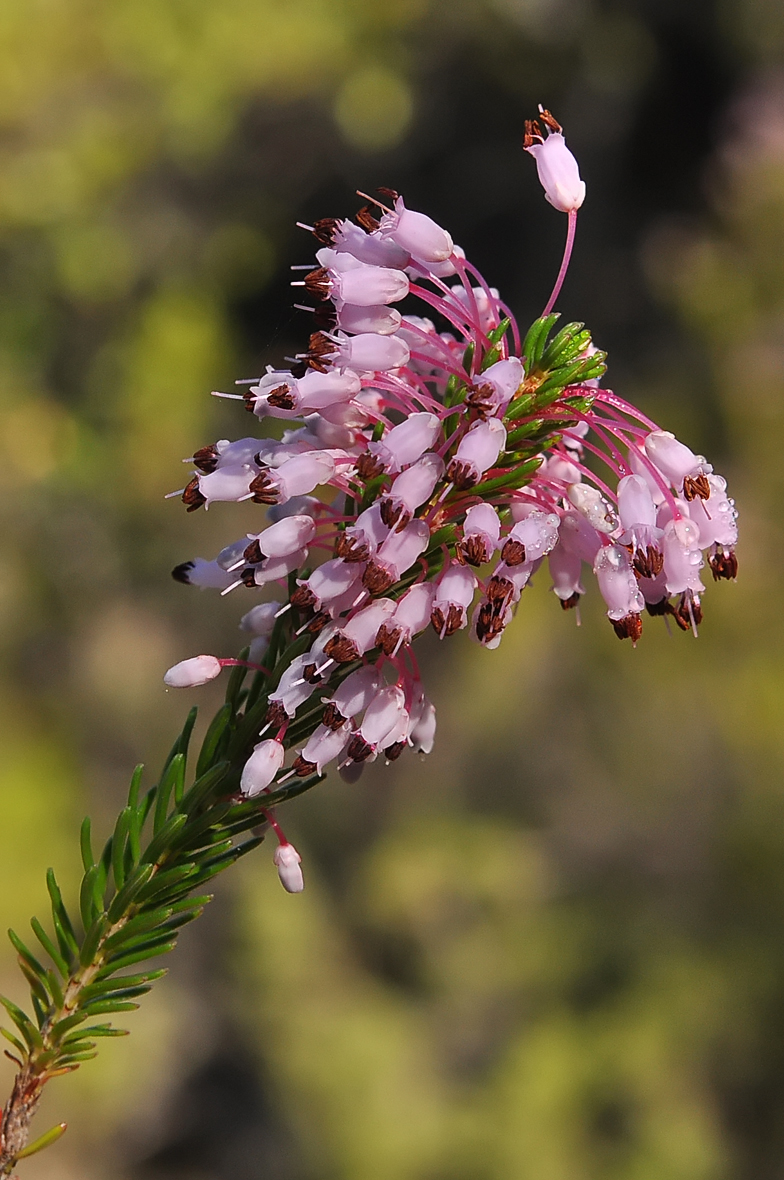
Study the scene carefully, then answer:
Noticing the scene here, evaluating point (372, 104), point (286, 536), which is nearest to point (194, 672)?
point (286, 536)

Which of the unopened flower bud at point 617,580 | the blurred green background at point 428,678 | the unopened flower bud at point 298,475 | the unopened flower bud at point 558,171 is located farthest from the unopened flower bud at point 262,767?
the blurred green background at point 428,678

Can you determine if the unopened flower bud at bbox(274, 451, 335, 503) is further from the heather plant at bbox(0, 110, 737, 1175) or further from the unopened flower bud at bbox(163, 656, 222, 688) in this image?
the unopened flower bud at bbox(163, 656, 222, 688)

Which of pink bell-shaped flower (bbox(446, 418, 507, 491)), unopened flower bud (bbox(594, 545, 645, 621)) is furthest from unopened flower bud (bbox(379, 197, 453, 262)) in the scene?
unopened flower bud (bbox(594, 545, 645, 621))

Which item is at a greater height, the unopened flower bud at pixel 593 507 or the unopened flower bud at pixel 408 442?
the unopened flower bud at pixel 408 442

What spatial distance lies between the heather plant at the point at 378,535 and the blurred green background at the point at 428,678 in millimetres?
5455

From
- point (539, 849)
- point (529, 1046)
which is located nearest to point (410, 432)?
point (529, 1046)

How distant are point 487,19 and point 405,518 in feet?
34.3

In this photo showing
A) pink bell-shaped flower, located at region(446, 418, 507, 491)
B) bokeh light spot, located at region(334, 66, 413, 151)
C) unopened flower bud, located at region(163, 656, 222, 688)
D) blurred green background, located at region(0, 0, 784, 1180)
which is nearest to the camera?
pink bell-shaped flower, located at region(446, 418, 507, 491)

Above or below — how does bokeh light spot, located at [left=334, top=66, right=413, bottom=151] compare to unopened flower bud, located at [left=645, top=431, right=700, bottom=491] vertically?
above

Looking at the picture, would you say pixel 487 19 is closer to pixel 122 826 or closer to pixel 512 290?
pixel 512 290

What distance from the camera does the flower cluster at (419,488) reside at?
1074mm

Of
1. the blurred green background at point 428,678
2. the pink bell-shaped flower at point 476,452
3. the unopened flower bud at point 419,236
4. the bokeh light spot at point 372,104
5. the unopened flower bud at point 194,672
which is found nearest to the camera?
the pink bell-shaped flower at point 476,452

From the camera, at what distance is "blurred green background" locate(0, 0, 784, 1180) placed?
20.3 feet

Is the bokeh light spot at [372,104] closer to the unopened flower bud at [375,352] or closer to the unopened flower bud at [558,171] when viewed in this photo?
the unopened flower bud at [558,171]
